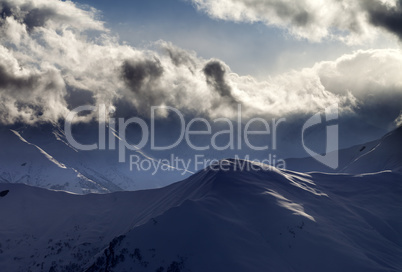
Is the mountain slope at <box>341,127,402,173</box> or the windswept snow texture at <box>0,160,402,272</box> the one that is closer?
the windswept snow texture at <box>0,160,402,272</box>

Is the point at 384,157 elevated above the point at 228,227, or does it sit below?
above

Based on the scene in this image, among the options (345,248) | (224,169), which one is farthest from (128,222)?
(345,248)

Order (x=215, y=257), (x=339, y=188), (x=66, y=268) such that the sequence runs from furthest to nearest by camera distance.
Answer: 1. (x=339, y=188)
2. (x=66, y=268)
3. (x=215, y=257)

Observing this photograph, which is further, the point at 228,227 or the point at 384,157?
the point at 384,157

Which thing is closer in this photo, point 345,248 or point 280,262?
point 280,262

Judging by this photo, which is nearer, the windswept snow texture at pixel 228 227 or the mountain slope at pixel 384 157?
the windswept snow texture at pixel 228 227

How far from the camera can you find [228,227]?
157 ft

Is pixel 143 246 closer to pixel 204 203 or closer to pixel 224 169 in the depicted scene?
pixel 204 203

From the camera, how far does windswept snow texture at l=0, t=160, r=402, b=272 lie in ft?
141

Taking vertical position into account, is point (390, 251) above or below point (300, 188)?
below

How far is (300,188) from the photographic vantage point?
6581cm

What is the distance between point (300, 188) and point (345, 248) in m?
21.0

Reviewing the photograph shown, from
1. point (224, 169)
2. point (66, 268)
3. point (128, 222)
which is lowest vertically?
point (66, 268)

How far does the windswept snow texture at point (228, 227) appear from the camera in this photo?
42.9 m
